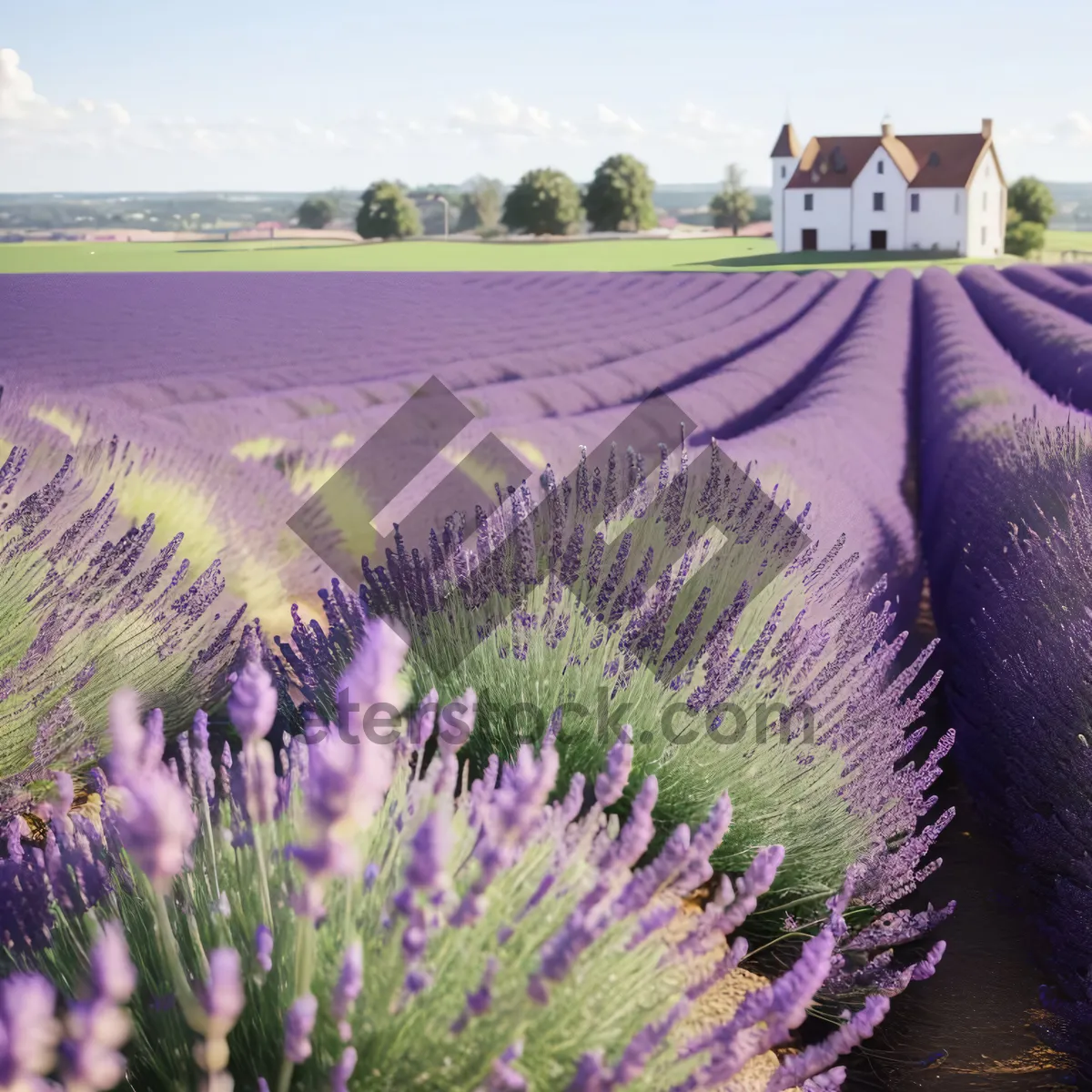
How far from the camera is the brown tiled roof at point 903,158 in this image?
158ft

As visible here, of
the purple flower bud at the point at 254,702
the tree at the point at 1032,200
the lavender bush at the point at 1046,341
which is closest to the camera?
the purple flower bud at the point at 254,702

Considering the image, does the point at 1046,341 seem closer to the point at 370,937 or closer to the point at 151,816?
the point at 370,937

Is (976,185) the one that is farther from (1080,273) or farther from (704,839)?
(704,839)

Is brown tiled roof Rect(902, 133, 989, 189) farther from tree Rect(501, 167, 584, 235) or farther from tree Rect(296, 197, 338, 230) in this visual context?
tree Rect(296, 197, 338, 230)

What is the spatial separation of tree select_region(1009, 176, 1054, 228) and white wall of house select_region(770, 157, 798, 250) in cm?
1141

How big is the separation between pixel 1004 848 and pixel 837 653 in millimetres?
1064

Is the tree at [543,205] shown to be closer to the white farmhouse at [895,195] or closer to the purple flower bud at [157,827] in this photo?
the white farmhouse at [895,195]

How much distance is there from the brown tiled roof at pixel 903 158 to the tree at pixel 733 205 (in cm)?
2327

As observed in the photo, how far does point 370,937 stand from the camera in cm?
133

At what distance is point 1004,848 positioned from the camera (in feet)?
11.3

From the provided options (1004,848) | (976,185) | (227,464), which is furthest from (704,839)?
(976,185)

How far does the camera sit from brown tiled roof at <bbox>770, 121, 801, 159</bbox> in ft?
171

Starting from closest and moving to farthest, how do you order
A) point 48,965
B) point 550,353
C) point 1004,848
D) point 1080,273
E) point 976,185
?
point 48,965, point 1004,848, point 550,353, point 1080,273, point 976,185

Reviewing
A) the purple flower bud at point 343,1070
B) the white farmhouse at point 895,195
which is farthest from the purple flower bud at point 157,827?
the white farmhouse at point 895,195
